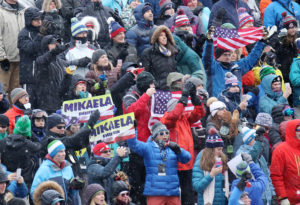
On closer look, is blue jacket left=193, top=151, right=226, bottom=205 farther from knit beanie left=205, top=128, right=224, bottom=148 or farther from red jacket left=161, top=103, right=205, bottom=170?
red jacket left=161, top=103, right=205, bottom=170

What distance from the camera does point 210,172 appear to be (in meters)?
14.9

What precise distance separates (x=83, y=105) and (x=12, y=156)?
1.31 m

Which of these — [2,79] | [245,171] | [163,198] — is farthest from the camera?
[2,79]

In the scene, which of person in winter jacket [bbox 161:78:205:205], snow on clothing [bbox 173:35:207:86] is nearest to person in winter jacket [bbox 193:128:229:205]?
person in winter jacket [bbox 161:78:205:205]

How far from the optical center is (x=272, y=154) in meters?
16.0

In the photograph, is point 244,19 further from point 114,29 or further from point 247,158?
point 247,158

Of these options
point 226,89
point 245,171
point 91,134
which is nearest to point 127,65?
point 226,89

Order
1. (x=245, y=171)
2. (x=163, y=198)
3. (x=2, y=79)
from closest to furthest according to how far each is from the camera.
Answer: (x=245, y=171), (x=163, y=198), (x=2, y=79)

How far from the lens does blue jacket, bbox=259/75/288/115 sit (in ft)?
58.7

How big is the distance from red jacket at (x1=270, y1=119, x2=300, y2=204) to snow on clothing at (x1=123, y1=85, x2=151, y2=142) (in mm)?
2023

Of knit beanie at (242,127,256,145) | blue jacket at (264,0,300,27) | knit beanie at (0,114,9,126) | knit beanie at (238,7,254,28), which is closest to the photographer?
knit beanie at (0,114,9,126)

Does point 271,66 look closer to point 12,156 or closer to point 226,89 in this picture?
point 226,89

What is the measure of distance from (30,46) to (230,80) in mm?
3475

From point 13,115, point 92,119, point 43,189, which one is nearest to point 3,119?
point 13,115
